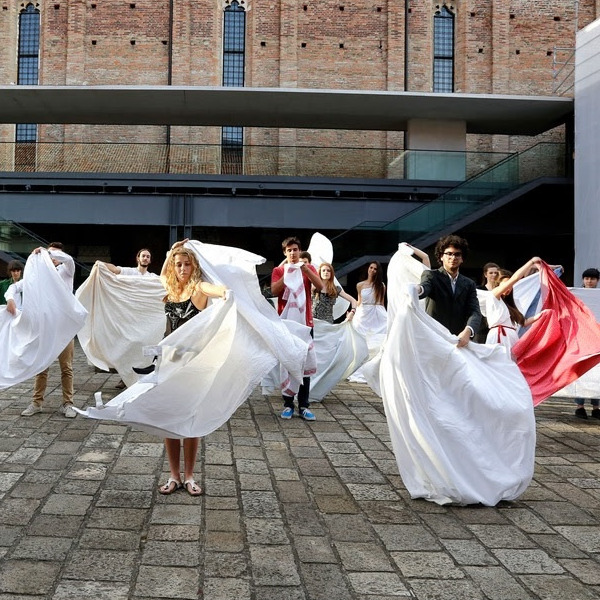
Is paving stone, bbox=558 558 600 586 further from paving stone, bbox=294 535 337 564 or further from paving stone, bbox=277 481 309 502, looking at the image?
paving stone, bbox=277 481 309 502

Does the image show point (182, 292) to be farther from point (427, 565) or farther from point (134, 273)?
point (134, 273)

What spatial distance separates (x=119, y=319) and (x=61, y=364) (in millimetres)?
1794

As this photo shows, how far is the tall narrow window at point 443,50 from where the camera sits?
3238 cm

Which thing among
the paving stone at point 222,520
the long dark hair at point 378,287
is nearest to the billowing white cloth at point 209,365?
the paving stone at point 222,520

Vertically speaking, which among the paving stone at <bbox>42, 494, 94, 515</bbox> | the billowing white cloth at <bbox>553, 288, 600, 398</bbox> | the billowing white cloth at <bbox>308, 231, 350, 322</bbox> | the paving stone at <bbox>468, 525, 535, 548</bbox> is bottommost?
the paving stone at <bbox>468, 525, 535, 548</bbox>

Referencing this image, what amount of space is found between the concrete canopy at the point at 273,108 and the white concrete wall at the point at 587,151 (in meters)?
1.78

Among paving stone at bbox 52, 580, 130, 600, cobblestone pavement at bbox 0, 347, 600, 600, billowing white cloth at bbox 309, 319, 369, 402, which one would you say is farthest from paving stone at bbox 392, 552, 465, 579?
billowing white cloth at bbox 309, 319, 369, 402

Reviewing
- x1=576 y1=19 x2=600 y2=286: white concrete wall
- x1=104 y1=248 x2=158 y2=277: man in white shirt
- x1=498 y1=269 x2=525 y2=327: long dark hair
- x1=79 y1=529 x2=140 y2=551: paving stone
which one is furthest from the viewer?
x1=576 y1=19 x2=600 y2=286: white concrete wall

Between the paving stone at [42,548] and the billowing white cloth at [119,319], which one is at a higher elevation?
the billowing white cloth at [119,319]

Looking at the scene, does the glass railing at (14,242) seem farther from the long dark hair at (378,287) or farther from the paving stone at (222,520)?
the paving stone at (222,520)

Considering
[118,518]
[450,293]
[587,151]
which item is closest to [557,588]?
[118,518]

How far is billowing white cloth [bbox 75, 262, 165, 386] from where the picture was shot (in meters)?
10.4

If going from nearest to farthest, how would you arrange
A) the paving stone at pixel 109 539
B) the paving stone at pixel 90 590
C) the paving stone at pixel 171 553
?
the paving stone at pixel 90 590 → the paving stone at pixel 171 553 → the paving stone at pixel 109 539

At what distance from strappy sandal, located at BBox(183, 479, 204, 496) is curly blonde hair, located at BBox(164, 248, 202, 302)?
1.44 m
